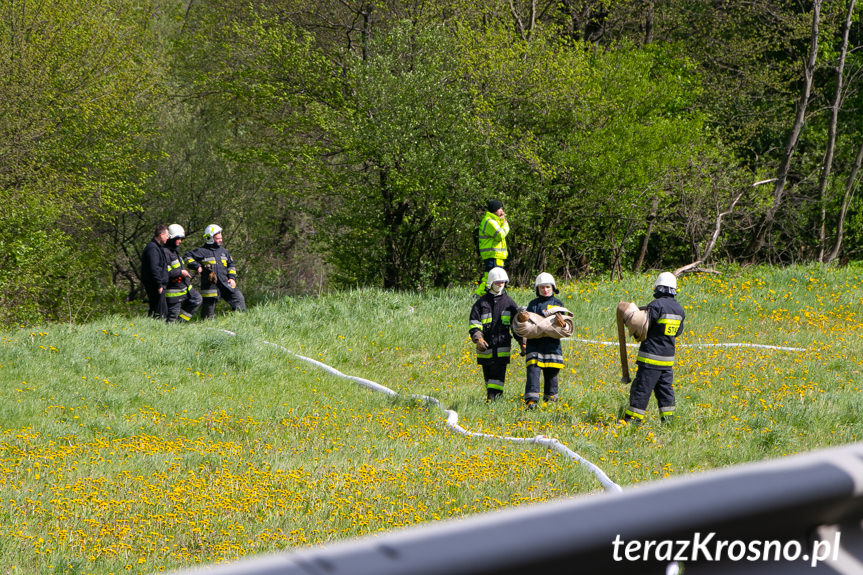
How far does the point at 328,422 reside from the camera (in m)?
9.44

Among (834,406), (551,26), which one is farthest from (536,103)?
(834,406)

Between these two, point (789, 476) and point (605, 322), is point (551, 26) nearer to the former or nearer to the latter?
point (605, 322)

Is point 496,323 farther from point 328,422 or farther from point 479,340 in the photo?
point 328,422

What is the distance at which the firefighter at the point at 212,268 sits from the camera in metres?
15.3

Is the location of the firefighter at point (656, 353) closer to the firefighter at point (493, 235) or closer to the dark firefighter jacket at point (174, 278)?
the firefighter at point (493, 235)

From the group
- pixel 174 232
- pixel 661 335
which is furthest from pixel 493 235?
pixel 661 335

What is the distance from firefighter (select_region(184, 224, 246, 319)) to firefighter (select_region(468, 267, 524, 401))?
6500mm

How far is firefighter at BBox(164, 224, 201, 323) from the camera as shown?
48.8 ft

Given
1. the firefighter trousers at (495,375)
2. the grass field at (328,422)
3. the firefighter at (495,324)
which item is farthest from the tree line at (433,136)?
the firefighter trousers at (495,375)

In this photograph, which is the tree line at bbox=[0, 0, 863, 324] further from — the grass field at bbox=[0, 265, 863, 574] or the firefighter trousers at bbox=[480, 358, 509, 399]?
the firefighter trousers at bbox=[480, 358, 509, 399]

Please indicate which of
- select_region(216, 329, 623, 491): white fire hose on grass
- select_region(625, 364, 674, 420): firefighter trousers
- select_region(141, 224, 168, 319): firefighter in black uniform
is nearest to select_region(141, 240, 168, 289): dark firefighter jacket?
select_region(141, 224, 168, 319): firefighter in black uniform

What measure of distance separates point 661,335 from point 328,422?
3601 millimetres

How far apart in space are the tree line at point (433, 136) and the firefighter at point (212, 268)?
214 inches

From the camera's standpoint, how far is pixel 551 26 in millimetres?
22344
